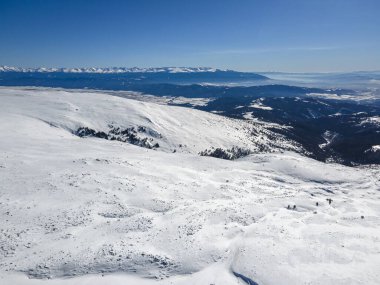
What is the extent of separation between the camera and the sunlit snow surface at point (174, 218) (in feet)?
84.6

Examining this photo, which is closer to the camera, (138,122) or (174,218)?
(174,218)

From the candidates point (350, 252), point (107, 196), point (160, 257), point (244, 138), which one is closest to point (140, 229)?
point (160, 257)

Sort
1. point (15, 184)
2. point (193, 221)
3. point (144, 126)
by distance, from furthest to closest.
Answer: point (144, 126), point (15, 184), point (193, 221)

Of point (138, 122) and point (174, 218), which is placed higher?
point (138, 122)

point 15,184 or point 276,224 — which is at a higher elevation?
point 15,184

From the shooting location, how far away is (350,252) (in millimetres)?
30828

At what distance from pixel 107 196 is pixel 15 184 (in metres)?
9.91

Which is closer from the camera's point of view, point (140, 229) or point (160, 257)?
point (160, 257)

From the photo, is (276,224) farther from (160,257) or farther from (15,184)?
(15,184)

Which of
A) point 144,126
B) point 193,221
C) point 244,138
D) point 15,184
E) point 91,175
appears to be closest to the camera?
point 193,221

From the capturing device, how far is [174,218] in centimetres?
3525

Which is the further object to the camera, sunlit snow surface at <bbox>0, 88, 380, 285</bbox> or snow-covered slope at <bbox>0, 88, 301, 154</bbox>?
snow-covered slope at <bbox>0, 88, 301, 154</bbox>

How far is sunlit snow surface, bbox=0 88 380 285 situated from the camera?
84.6 feet

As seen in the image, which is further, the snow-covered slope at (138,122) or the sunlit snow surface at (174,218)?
the snow-covered slope at (138,122)
